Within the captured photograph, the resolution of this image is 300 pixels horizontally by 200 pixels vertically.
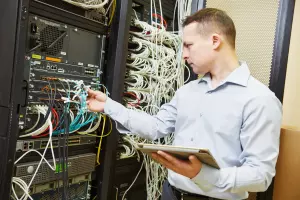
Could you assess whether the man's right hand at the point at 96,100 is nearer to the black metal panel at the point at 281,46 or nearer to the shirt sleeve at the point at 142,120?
the shirt sleeve at the point at 142,120

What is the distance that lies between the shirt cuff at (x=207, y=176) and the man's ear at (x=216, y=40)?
51 cm

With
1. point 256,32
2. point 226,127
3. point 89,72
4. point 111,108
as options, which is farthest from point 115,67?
point 256,32

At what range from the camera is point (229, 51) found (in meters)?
1.25

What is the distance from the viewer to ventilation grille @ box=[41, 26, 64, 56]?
46.7 inches

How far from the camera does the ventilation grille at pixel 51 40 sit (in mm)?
1186

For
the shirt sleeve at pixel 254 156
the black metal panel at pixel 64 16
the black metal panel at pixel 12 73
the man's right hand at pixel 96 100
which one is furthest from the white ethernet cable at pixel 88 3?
the shirt sleeve at pixel 254 156

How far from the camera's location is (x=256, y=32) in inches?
60.9

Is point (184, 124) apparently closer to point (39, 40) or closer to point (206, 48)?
point (206, 48)

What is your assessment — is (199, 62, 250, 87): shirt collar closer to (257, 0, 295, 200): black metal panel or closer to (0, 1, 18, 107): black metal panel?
(257, 0, 295, 200): black metal panel

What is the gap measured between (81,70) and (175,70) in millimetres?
727

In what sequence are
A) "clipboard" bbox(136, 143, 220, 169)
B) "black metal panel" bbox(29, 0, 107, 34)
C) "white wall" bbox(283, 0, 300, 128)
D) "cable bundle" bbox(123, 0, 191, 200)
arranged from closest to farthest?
"clipboard" bbox(136, 143, 220, 169)
"black metal panel" bbox(29, 0, 107, 34)
"cable bundle" bbox(123, 0, 191, 200)
"white wall" bbox(283, 0, 300, 128)

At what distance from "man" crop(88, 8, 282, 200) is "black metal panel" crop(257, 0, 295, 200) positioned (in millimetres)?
269

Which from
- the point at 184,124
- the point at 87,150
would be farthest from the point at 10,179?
the point at 184,124

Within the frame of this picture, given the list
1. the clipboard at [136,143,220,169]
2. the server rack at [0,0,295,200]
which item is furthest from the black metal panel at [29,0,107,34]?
the clipboard at [136,143,220,169]
